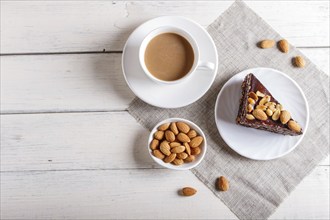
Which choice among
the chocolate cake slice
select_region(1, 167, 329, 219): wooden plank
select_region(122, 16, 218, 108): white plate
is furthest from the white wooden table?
the chocolate cake slice

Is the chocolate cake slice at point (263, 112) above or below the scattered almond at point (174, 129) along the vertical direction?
above

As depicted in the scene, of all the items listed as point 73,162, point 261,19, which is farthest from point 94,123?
point 261,19

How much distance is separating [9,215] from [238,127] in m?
0.86

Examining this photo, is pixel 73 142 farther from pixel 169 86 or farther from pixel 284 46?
pixel 284 46

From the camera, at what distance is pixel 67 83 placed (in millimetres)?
1379

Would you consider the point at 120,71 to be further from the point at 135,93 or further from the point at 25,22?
the point at 25,22

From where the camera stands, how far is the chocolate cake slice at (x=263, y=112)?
48.4 inches

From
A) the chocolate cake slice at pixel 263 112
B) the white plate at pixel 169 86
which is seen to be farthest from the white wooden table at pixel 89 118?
the chocolate cake slice at pixel 263 112

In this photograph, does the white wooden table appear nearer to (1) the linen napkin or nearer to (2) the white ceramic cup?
(1) the linen napkin

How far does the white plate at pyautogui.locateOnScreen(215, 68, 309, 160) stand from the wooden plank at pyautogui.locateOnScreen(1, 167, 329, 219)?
18 centimetres

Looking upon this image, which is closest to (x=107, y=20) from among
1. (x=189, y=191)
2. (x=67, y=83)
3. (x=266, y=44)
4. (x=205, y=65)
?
(x=67, y=83)

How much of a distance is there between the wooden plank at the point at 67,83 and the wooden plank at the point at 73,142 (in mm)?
39

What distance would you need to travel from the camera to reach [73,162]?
135 centimetres

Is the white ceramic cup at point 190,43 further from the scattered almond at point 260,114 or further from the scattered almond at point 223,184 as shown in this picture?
the scattered almond at point 223,184
